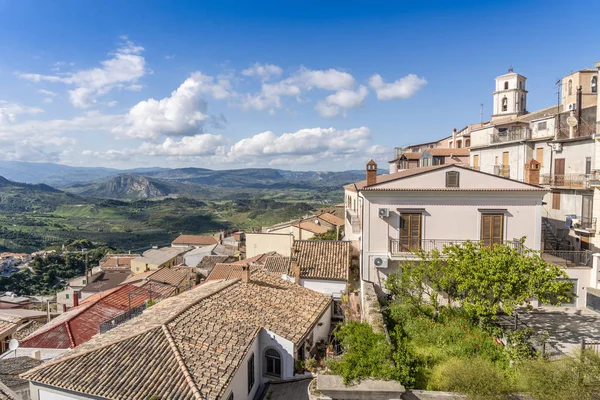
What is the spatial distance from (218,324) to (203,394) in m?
3.89

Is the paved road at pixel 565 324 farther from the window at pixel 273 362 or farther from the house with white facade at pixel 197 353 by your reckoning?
the window at pixel 273 362

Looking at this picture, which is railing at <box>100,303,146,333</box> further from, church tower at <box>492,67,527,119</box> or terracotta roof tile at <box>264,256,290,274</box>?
church tower at <box>492,67,527,119</box>

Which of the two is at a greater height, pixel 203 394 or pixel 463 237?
pixel 463 237

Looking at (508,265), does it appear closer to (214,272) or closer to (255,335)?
(255,335)

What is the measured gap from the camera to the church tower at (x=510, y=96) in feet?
142

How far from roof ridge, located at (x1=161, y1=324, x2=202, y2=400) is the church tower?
Result: 146 feet

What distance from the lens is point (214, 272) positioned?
3131cm

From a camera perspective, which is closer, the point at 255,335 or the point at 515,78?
the point at 255,335

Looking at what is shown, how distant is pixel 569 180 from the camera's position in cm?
2038

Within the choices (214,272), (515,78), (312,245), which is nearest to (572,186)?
(312,245)

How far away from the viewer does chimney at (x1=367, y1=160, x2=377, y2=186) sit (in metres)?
16.8

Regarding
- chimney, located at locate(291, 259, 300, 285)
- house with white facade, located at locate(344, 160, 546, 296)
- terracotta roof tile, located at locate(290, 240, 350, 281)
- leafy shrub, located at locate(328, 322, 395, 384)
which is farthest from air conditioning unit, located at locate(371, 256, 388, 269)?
leafy shrub, located at locate(328, 322, 395, 384)

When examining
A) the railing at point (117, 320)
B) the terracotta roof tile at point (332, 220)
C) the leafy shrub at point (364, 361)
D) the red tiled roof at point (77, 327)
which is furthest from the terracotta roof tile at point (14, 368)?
the terracotta roof tile at point (332, 220)

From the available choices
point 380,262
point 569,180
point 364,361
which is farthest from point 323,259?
point 569,180
